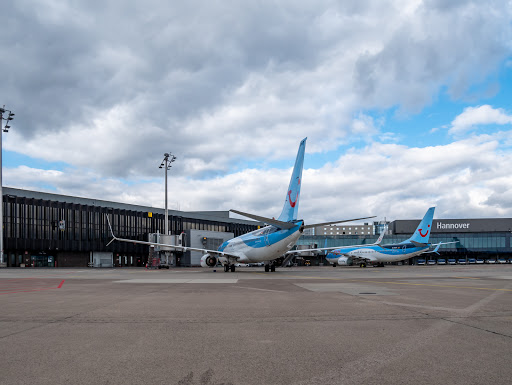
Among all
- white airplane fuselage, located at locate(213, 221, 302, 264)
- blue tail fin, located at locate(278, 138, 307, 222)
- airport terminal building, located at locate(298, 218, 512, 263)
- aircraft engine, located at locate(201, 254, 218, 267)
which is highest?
blue tail fin, located at locate(278, 138, 307, 222)

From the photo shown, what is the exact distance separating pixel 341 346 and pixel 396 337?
4.16 feet

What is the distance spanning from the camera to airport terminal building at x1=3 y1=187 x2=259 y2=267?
69.8 meters

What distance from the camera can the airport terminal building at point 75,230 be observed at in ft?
229

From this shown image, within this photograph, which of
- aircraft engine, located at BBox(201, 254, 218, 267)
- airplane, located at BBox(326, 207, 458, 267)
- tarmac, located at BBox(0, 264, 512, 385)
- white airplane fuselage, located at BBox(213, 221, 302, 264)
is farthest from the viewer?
airplane, located at BBox(326, 207, 458, 267)

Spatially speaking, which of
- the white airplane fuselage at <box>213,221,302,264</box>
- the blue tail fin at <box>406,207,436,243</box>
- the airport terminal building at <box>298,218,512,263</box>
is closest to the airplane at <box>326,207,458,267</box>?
the blue tail fin at <box>406,207,436,243</box>

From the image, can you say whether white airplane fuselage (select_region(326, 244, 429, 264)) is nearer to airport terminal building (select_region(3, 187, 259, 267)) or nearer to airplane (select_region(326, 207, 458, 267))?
airplane (select_region(326, 207, 458, 267))

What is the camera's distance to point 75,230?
78.4m

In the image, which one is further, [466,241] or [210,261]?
[466,241]

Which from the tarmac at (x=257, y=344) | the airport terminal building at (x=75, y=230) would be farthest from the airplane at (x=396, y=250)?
the tarmac at (x=257, y=344)

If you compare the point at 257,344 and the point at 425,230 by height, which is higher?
the point at 257,344

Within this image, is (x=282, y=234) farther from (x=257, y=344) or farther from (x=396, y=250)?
(x=396, y=250)

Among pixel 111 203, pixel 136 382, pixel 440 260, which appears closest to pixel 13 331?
pixel 136 382

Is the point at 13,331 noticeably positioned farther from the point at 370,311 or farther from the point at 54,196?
the point at 54,196

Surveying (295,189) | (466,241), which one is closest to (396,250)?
(295,189)
